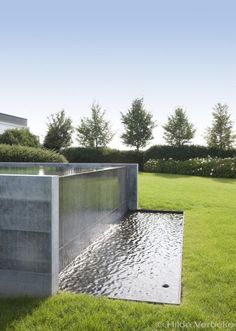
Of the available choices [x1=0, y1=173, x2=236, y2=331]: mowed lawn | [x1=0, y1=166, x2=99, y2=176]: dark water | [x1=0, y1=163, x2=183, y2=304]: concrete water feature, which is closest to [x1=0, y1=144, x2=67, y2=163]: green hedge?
[x1=0, y1=166, x2=99, y2=176]: dark water

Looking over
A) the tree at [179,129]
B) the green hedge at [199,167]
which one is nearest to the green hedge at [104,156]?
the green hedge at [199,167]

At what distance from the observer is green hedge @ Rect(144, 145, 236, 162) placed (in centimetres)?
2097

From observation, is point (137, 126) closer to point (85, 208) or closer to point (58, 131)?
point (58, 131)

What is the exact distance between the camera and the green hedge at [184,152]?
21.0m

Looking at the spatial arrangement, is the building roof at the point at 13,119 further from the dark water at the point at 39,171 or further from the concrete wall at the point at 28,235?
the concrete wall at the point at 28,235

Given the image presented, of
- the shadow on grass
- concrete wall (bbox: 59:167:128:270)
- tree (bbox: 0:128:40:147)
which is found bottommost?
the shadow on grass

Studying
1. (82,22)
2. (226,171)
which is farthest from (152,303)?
(226,171)

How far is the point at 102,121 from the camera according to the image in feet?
88.7

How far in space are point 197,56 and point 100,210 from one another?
7445 mm

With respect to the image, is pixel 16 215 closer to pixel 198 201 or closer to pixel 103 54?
pixel 198 201

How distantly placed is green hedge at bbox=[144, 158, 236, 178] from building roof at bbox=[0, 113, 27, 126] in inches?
455

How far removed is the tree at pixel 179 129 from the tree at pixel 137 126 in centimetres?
161

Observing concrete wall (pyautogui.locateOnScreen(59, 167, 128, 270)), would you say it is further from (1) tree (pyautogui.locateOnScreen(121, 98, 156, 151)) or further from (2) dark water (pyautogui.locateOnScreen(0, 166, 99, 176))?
(1) tree (pyautogui.locateOnScreen(121, 98, 156, 151))

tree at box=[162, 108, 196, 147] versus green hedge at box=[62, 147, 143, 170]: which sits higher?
tree at box=[162, 108, 196, 147]
